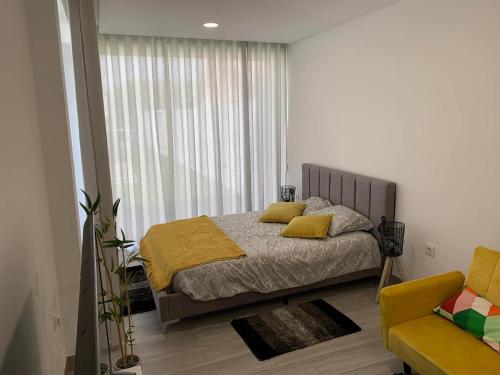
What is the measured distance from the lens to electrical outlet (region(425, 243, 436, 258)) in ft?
10.4

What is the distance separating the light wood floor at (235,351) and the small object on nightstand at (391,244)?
0.35m

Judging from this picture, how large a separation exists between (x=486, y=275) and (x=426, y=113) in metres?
1.41

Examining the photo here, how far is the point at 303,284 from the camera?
3344mm

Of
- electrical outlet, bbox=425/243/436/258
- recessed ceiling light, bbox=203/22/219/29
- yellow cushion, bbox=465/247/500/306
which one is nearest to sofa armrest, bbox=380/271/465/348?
yellow cushion, bbox=465/247/500/306

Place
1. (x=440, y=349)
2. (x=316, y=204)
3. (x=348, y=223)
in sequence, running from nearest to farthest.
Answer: (x=440, y=349) → (x=348, y=223) → (x=316, y=204)

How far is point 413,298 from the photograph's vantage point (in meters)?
2.41

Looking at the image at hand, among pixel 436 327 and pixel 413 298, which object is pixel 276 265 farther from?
pixel 436 327

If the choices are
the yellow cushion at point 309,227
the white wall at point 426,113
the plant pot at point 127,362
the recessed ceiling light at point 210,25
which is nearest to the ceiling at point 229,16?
the recessed ceiling light at point 210,25

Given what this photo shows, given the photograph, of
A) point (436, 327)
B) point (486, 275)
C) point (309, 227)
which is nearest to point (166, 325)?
point (309, 227)

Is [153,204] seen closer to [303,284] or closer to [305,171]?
[305,171]

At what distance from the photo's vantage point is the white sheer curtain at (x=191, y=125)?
4.56 meters

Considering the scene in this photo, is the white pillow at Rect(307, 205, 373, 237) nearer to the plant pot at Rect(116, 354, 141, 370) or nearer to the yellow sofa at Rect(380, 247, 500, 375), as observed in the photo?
the yellow sofa at Rect(380, 247, 500, 375)

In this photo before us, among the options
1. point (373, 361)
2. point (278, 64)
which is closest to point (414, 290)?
point (373, 361)

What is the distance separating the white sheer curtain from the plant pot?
93.0 inches
